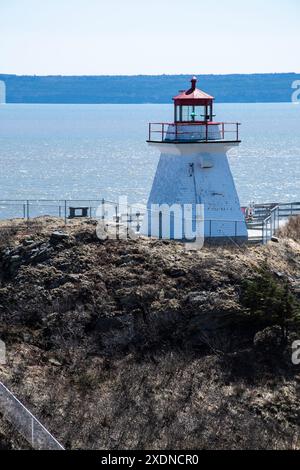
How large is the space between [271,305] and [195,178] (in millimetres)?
5174

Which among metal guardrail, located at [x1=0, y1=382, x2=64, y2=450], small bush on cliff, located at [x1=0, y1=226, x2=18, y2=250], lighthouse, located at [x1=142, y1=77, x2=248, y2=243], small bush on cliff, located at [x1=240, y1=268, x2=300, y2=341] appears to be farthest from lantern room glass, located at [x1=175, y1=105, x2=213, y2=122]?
metal guardrail, located at [x1=0, y1=382, x2=64, y2=450]

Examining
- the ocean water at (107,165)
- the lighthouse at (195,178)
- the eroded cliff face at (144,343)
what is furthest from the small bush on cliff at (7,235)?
the ocean water at (107,165)

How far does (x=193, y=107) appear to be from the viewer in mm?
29688

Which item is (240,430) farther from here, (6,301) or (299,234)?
(299,234)

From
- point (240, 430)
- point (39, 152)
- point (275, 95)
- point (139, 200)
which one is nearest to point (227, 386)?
point (240, 430)

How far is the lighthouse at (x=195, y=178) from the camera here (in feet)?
97.2

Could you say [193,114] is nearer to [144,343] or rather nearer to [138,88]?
[144,343]

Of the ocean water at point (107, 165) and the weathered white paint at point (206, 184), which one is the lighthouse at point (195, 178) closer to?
the weathered white paint at point (206, 184)

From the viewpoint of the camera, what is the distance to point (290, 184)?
278 feet

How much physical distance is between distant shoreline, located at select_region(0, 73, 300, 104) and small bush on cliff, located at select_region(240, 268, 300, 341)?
132 metres

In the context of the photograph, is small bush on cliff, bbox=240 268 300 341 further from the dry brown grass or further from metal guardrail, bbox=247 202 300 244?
the dry brown grass

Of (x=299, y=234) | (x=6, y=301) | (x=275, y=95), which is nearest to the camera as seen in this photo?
(x=6, y=301)

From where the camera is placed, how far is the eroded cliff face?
2355cm

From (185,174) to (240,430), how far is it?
8.88 metres
